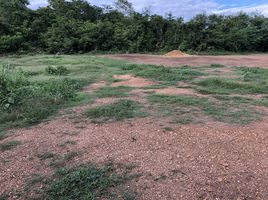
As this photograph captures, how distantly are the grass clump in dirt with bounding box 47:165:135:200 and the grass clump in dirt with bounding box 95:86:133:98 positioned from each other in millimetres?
3310

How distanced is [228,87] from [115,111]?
3243 millimetres

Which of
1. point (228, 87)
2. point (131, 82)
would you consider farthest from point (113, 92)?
point (228, 87)

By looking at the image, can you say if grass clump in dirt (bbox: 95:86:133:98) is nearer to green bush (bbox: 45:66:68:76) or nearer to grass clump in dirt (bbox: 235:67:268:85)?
green bush (bbox: 45:66:68:76)

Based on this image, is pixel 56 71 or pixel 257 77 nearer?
pixel 257 77

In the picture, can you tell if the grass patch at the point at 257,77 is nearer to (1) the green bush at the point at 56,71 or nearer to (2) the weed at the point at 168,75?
(2) the weed at the point at 168,75

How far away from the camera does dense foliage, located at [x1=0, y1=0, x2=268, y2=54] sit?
1869 cm

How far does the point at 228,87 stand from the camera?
24.8 ft

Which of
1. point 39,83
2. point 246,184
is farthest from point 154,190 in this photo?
point 39,83

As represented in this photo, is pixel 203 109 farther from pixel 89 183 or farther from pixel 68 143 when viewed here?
pixel 89 183

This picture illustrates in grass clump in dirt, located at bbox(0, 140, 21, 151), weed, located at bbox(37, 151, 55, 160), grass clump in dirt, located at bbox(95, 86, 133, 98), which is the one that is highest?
grass clump in dirt, located at bbox(95, 86, 133, 98)

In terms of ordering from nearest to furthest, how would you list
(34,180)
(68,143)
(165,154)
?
(34,180) → (165,154) → (68,143)

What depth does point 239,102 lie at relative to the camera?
6.06 meters

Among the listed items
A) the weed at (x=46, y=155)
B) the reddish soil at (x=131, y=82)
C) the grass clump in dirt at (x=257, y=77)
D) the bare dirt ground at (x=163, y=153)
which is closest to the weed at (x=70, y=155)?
the bare dirt ground at (x=163, y=153)

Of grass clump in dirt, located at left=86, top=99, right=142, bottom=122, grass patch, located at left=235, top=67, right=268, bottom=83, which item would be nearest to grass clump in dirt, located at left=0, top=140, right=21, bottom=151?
grass clump in dirt, located at left=86, top=99, right=142, bottom=122
